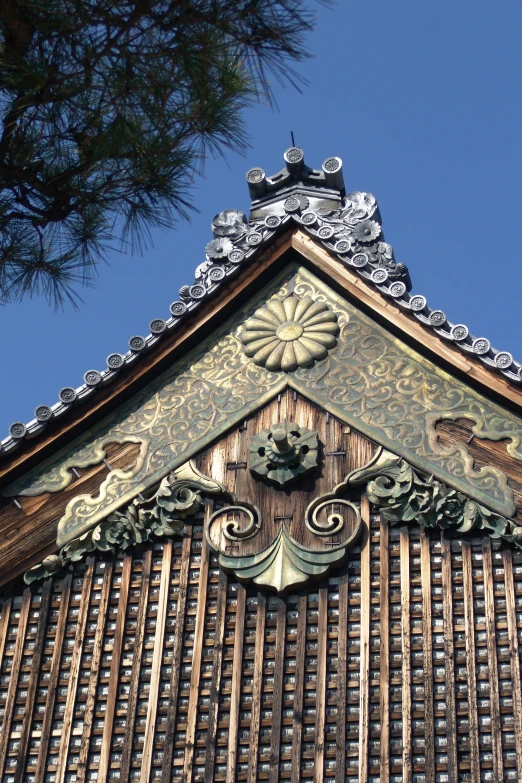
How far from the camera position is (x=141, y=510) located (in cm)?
1903

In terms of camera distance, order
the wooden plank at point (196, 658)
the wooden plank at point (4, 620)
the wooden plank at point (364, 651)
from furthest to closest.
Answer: the wooden plank at point (4, 620) < the wooden plank at point (196, 658) < the wooden plank at point (364, 651)

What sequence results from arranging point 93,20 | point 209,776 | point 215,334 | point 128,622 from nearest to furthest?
point 93,20, point 209,776, point 128,622, point 215,334

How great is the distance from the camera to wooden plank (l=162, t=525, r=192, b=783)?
17.5 m

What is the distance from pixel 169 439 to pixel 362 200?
128 inches

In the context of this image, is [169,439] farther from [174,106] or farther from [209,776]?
[174,106]

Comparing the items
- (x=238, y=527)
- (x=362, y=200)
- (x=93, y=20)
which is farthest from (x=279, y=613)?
(x=93, y=20)

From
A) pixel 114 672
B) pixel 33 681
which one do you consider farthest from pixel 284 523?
pixel 33 681

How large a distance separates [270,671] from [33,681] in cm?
218

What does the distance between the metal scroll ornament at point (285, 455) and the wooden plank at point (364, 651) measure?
0.66 meters

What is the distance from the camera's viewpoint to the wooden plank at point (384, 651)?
671 inches

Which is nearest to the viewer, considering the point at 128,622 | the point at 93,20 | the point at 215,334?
the point at 93,20

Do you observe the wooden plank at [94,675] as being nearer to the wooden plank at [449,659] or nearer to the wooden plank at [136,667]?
the wooden plank at [136,667]

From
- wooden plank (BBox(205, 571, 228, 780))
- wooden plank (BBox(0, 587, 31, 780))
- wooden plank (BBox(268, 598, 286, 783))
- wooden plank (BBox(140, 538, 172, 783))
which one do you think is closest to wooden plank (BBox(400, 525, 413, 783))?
wooden plank (BBox(268, 598, 286, 783))

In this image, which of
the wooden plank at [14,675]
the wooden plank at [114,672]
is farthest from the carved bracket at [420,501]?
the wooden plank at [14,675]
